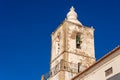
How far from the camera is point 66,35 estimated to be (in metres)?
28.4

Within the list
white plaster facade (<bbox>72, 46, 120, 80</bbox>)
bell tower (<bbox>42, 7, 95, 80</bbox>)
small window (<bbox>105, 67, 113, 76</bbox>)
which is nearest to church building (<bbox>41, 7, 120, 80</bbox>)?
bell tower (<bbox>42, 7, 95, 80</bbox>)

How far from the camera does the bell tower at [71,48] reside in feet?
85.4

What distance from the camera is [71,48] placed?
1094 inches

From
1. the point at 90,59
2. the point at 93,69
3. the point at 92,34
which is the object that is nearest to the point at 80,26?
the point at 92,34

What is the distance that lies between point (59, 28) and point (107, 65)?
1254 cm

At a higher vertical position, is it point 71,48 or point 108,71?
point 71,48

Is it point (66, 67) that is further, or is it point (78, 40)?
point (78, 40)

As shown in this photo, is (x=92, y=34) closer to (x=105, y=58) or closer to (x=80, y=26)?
(x=80, y=26)

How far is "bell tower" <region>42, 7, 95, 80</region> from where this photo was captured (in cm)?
2603

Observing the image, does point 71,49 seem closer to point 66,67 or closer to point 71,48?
point 71,48

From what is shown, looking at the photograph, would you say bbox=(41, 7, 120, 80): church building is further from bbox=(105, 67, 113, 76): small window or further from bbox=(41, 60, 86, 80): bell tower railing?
bbox=(105, 67, 113, 76): small window

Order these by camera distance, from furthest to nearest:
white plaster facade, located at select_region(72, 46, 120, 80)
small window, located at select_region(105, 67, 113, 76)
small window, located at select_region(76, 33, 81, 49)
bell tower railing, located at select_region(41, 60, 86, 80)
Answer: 1. small window, located at select_region(76, 33, 81, 49)
2. bell tower railing, located at select_region(41, 60, 86, 80)
3. small window, located at select_region(105, 67, 113, 76)
4. white plaster facade, located at select_region(72, 46, 120, 80)

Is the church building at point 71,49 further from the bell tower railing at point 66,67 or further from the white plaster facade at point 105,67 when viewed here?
the white plaster facade at point 105,67

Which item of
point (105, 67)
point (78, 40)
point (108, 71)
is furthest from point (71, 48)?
point (108, 71)
